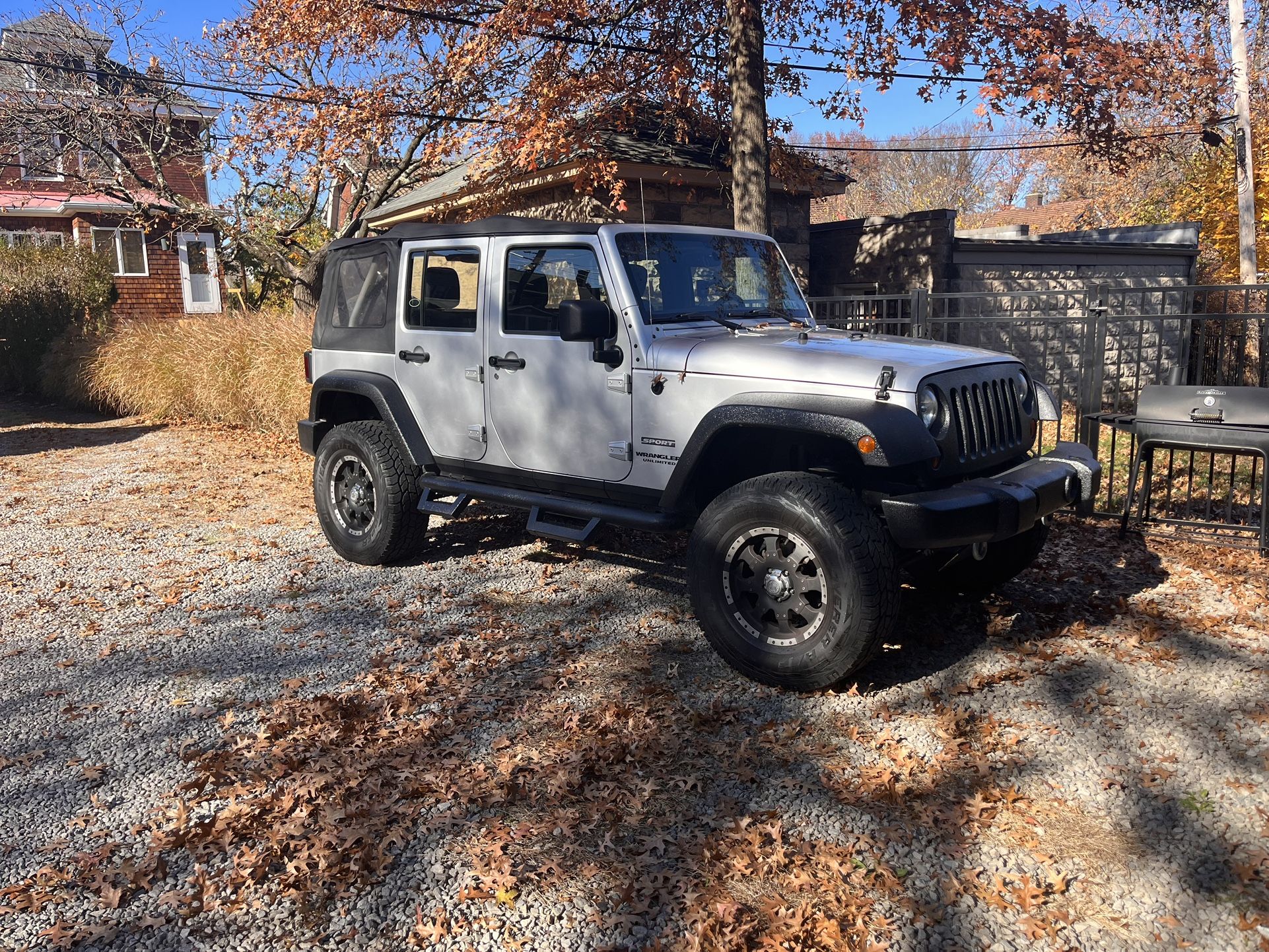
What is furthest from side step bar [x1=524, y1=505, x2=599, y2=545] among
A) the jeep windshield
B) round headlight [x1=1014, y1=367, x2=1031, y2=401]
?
round headlight [x1=1014, y1=367, x2=1031, y2=401]

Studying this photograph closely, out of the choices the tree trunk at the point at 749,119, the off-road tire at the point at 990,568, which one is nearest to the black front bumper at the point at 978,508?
the off-road tire at the point at 990,568

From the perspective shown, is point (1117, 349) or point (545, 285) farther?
point (1117, 349)

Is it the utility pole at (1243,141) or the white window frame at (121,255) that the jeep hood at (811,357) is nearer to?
the utility pole at (1243,141)

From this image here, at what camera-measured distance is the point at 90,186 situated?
17.4 m

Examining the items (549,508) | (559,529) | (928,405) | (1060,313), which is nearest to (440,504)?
(549,508)

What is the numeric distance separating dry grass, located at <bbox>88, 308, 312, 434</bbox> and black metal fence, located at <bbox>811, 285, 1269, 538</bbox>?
6.92 meters

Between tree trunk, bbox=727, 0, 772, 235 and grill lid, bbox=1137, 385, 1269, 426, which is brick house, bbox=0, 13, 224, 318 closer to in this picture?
tree trunk, bbox=727, 0, 772, 235

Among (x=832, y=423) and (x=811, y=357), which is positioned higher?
(x=811, y=357)

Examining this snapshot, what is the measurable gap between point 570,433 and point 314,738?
77.2 inches

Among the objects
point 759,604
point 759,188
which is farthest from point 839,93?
point 759,604

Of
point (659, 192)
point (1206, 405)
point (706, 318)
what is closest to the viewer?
point (706, 318)

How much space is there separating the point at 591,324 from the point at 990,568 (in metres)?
2.56

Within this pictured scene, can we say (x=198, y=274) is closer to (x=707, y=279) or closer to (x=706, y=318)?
(x=707, y=279)

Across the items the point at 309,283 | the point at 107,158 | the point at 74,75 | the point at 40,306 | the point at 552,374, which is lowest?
the point at 552,374
